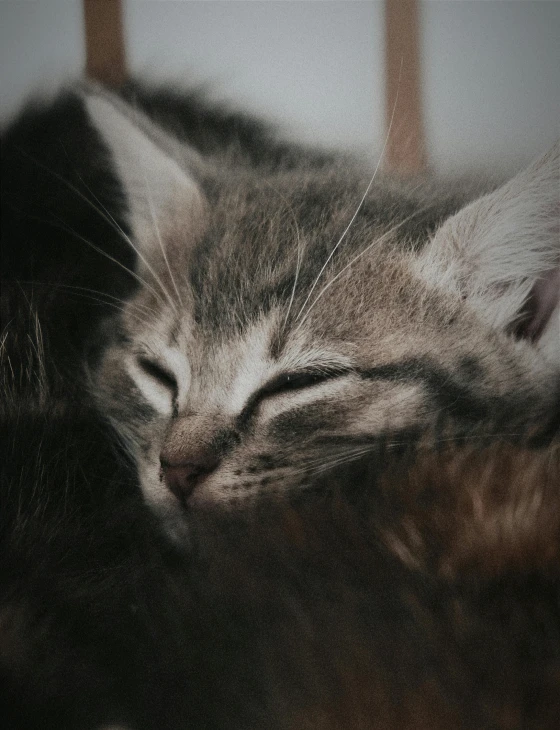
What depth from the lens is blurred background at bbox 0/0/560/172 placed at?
627 millimetres

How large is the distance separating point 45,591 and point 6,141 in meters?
0.55

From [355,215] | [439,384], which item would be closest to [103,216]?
[355,215]

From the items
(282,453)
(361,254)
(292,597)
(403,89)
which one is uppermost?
(403,89)

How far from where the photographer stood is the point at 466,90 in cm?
64

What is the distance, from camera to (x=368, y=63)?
67cm

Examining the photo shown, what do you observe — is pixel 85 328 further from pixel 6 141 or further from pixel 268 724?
pixel 268 724

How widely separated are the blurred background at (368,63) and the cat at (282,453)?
38 millimetres

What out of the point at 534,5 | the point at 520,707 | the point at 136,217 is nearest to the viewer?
the point at 520,707

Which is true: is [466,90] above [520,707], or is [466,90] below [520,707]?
above

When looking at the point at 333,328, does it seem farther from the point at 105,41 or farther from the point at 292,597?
the point at 105,41

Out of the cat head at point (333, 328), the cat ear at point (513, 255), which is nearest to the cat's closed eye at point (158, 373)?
the cat head at point (333, 328)

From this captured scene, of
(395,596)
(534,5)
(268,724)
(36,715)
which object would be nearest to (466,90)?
(534,5)

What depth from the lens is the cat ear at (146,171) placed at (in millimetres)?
762

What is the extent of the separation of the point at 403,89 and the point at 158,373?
392mm
